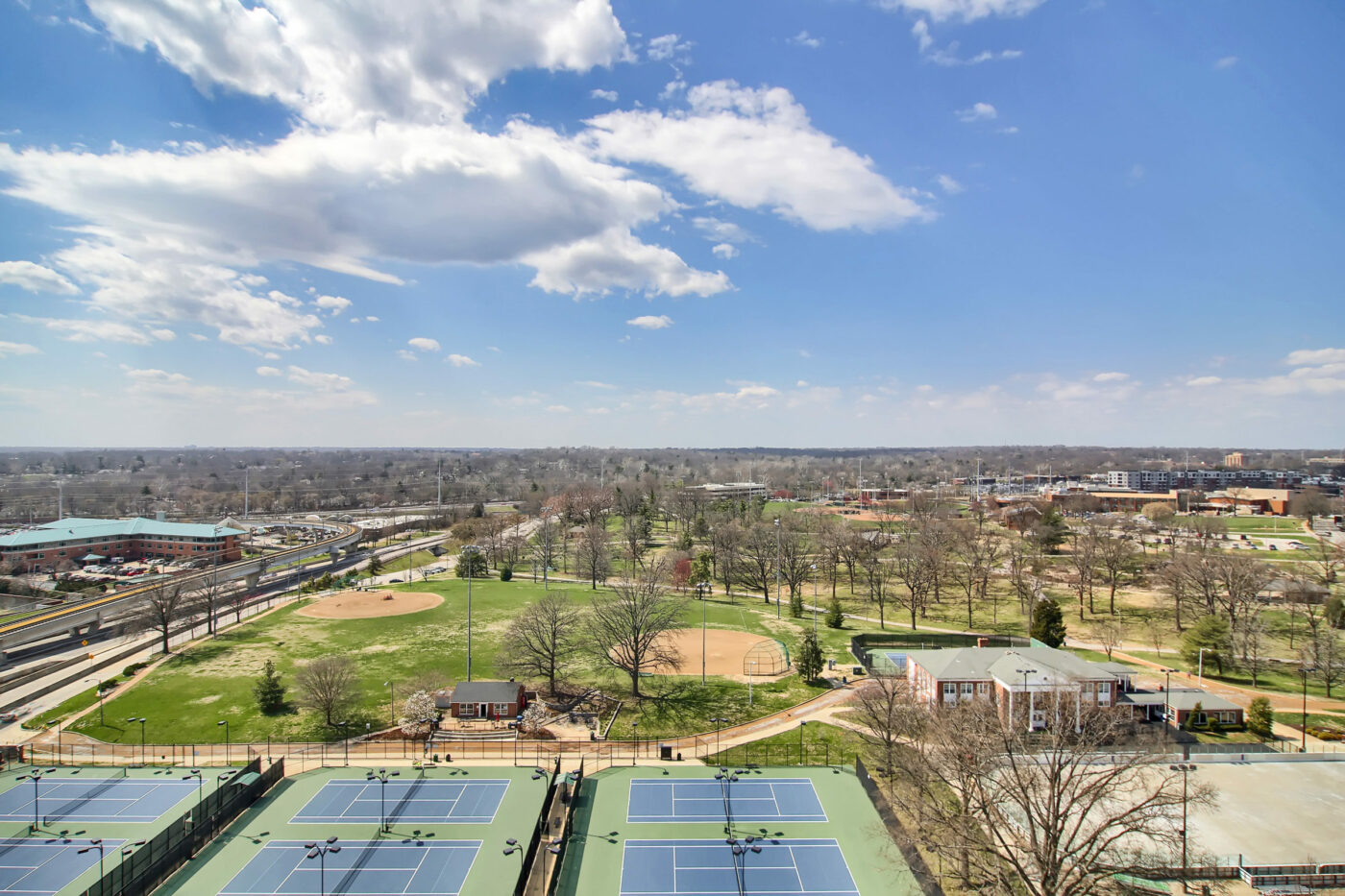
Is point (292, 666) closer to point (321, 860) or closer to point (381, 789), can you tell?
point (381, 789)

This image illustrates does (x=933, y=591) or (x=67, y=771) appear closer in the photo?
(x=67, y=771)

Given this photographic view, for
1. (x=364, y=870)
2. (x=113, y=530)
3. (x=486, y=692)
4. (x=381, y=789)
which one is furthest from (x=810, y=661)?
(x=113, y=530)

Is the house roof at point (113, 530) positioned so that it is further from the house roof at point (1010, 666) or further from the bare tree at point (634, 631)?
the house roof at point (1010, 666)

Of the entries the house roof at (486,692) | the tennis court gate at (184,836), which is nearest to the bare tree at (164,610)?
the tennis court gate at (184,836)

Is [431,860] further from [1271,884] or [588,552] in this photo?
[588,552]

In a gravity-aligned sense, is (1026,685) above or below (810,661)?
above

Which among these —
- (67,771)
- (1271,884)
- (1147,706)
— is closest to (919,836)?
(1271,884)
